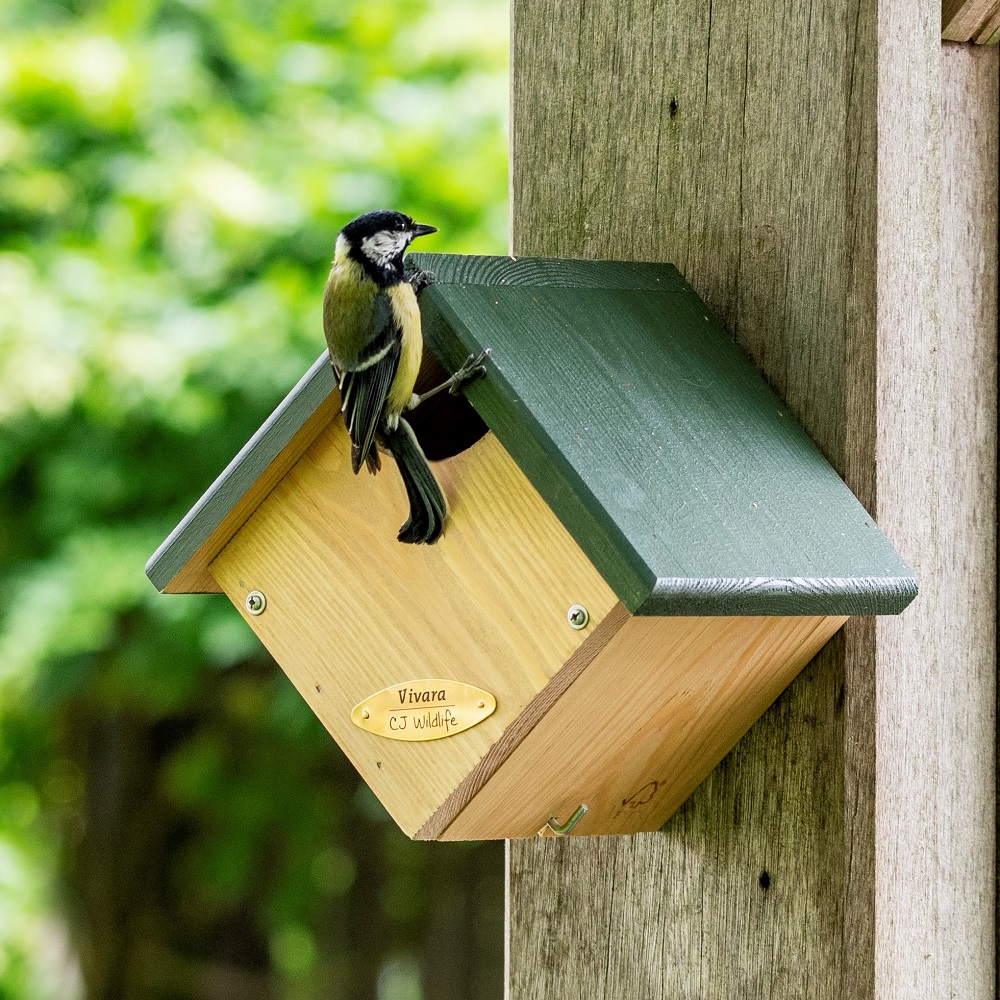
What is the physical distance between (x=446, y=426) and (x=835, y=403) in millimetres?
605

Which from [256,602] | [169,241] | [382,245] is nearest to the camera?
[382,245]

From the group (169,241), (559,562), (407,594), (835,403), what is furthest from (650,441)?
(169,241)

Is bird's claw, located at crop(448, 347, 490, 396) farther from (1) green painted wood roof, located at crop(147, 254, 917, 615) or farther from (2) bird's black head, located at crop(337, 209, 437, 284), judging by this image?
(2) bird's black head, located at crop(337, 209, 437, 284)

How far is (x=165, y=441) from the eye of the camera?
5.12m

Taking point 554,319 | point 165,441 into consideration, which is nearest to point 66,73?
point 165,441

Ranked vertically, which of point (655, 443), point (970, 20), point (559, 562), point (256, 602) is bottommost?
point (256, 602)

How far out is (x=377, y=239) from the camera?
1.86m

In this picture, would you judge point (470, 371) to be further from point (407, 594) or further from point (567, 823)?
point (567, 823)

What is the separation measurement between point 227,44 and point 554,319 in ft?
13.3

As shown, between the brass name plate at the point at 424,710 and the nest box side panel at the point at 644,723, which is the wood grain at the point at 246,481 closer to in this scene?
the brass name plate at the point at 424,710

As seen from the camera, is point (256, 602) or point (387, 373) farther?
point (256, 602)

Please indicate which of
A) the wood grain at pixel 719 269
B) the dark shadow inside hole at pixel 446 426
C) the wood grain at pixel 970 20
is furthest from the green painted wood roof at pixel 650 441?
the wood grain at pixel 970 20

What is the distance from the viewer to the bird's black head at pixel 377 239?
180cm

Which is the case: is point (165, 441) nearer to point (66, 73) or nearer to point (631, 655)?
point (66, 73)
